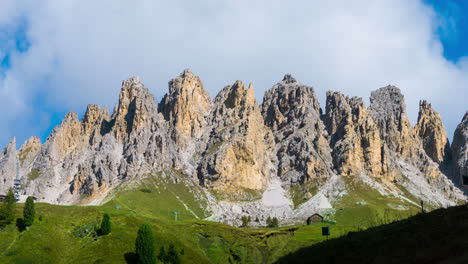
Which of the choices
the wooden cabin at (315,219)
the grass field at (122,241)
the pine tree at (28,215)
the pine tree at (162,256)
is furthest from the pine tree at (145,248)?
the wooden cabin at (315,219)

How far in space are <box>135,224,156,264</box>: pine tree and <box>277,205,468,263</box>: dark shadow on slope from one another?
167 feet

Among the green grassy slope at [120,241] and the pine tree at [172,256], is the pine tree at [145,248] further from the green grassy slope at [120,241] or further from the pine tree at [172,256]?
the green grassy slope at [120,241]

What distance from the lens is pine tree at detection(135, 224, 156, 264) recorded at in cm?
9338

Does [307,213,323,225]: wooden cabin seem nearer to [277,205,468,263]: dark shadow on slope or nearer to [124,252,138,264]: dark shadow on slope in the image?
[124,252,138,264]: dark shadow on slope

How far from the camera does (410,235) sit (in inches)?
1625

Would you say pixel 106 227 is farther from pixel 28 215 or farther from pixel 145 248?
pixel 145 248

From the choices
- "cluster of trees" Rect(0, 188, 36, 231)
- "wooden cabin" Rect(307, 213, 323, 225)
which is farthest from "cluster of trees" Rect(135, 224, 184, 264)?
"wooden cabin" Rect(307, 213, 323, 225)

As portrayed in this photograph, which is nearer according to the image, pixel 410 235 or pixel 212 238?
pixel 410 235

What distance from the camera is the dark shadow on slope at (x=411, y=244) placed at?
34656 mm

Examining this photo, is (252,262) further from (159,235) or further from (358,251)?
(358,251)

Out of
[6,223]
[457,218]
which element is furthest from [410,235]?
[6,223]

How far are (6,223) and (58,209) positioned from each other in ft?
89.6

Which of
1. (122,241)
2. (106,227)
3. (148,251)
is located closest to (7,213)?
(106,227)

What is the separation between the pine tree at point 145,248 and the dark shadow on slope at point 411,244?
50.8 metres
